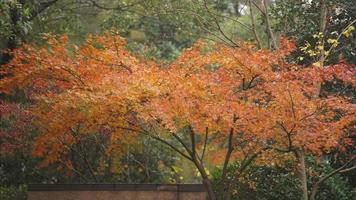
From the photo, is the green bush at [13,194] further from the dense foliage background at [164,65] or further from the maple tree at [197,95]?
the maple tree at [197,95]

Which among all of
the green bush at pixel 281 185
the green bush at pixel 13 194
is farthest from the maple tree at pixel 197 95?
the green bush at pixel 13 194

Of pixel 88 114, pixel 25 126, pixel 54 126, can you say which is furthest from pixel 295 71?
pixel 25 126

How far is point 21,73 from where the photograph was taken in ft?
31.0

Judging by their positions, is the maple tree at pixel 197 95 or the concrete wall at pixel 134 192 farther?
the concrete wall at pixel 134 192

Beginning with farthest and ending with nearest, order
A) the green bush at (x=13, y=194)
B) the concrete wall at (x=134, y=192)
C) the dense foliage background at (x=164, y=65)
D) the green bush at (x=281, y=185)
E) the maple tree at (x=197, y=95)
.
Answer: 1. the green bush at (x=13, y=194)
2. the concrete wall at (x=134, y=192)
3. the green bush at (x=281, y=185)
4. the dense foliage background at (x=164, y=65)
5. the maple tree at (x=197, y=95)

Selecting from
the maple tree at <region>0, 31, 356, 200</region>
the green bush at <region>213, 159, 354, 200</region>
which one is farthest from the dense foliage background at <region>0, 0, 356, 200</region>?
the maple tree at <region>0, 31, 356, 200</region>

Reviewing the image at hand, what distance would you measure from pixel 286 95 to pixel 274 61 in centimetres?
79

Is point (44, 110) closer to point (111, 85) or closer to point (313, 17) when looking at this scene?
point (111, 85)

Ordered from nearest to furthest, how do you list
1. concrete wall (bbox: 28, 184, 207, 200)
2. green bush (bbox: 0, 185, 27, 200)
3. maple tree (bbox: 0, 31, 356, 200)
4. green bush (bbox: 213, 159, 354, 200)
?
maple tree (bbox: 0, 31, 356, 200) < green bush (bbox: 213, 159, 354, 200) < concrete wall (bbox: 28, 184, 207, 200) < green bush (bbox: 0, 185, 27, 200)

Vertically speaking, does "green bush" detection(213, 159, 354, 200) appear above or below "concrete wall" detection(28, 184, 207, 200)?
above

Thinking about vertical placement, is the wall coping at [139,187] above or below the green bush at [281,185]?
below

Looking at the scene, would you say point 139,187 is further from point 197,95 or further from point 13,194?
point 13,194

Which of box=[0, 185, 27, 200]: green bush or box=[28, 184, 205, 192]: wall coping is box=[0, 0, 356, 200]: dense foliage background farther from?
box=[28, 184, 205, 192]: wall coping

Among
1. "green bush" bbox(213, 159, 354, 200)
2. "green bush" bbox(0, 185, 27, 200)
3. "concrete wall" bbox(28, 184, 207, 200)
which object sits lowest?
"green bush" bbox(0, 185, 27, 200)
